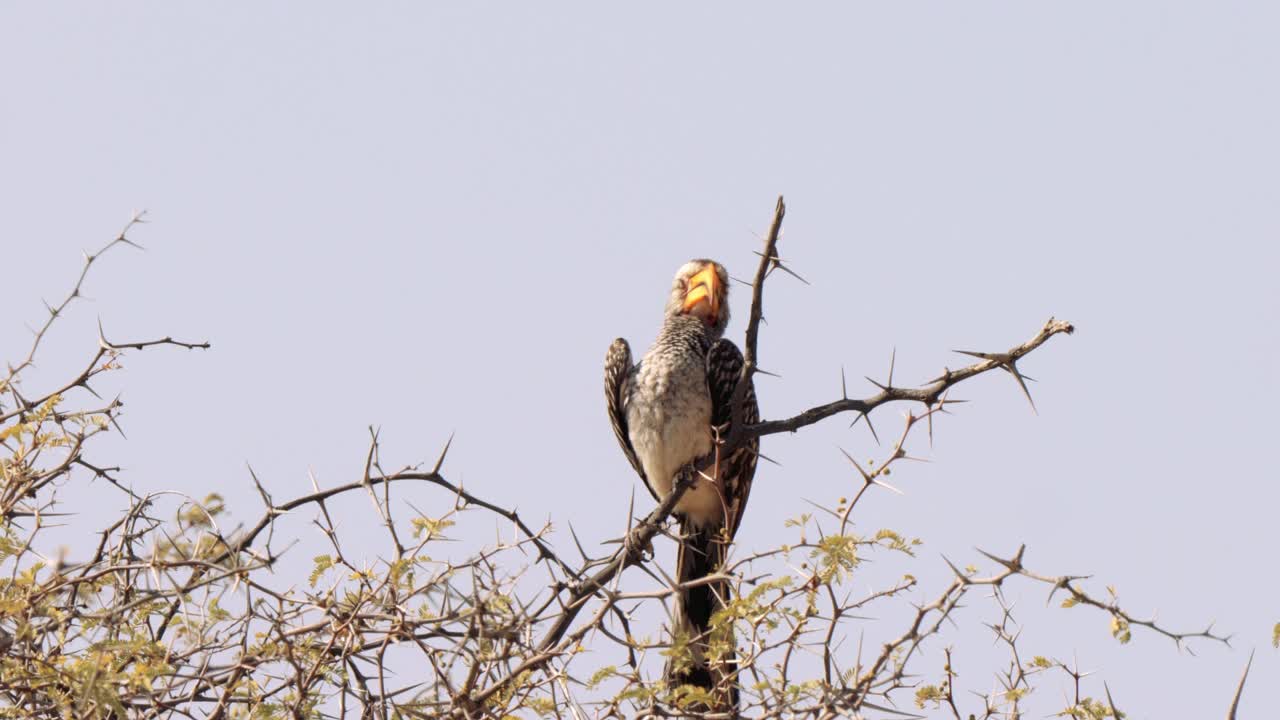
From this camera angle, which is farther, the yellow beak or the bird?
the yellow beak

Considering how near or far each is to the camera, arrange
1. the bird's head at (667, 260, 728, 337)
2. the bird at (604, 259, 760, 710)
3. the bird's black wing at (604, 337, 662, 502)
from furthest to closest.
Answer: the bird's head at (667, 260, 728, 337), the bird's black wing at (604, 337, 662, 502), the bird at (604, 259, 760, 710)

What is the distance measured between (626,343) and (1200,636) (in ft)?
12.1

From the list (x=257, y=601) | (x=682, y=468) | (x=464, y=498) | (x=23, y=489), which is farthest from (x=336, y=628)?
(x=682, y=468)

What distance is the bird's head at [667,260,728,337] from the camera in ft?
23.8

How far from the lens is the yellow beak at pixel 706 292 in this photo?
726 cm

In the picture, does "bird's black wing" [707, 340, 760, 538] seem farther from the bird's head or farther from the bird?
the bird's head

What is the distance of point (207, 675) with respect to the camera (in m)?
3.68

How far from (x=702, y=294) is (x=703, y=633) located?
3610 mm

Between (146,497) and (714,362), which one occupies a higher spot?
(714,362)

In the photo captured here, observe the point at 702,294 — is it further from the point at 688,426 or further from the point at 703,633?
the point at 703,633

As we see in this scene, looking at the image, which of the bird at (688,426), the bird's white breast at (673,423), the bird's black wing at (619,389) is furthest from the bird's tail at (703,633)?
the bird's black wing at (619,389)

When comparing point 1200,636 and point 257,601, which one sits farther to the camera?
point 257,601

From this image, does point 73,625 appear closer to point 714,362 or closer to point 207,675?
point 207,675

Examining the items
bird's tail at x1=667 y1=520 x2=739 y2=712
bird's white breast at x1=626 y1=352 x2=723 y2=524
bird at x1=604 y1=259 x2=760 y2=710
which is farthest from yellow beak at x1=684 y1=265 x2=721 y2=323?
bird's tail at x1=667 y1=520 x2=739 y2=712
